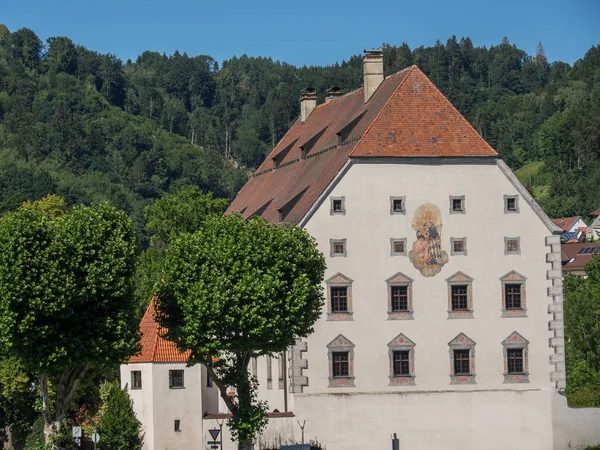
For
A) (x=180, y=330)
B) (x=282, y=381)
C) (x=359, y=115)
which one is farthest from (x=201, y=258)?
(x=359, y=115)

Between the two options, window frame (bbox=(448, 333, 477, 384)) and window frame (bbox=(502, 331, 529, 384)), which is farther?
window frame (bbox=(502, 331, 529, 384))

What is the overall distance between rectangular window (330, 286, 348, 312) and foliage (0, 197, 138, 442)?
13.1 metres

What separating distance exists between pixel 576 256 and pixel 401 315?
397 feet

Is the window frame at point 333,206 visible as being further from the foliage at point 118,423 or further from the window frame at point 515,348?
the foliage at point 118,423

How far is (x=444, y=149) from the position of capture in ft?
252

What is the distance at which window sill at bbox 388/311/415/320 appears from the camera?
75.7 metres

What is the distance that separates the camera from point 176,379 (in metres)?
82.8

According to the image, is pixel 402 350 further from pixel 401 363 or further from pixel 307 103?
pixel 307 103

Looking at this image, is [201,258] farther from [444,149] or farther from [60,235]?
[444,149]

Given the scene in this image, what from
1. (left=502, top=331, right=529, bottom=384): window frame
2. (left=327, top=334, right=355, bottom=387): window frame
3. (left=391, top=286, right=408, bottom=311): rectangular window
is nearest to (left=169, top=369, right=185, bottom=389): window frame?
(left=327, top=334, right=355, bottom=387): window frame

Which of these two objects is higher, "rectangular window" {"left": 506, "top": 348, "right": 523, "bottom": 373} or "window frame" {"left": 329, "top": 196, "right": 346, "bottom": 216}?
"window frame" {"left": 329, "top": 196, "right": 346, "bottom": 216}

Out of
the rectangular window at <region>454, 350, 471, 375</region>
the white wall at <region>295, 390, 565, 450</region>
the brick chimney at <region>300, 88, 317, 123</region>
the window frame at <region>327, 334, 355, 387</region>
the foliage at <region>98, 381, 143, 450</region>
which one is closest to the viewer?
the white wall at <region>295, 390, 565, 450</region>

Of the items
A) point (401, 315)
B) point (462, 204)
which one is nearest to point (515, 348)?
point (401, 315)

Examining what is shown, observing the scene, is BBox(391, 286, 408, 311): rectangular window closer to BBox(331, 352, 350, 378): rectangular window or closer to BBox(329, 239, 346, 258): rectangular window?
BBox(329, 239, 346, 258): rectangular window
